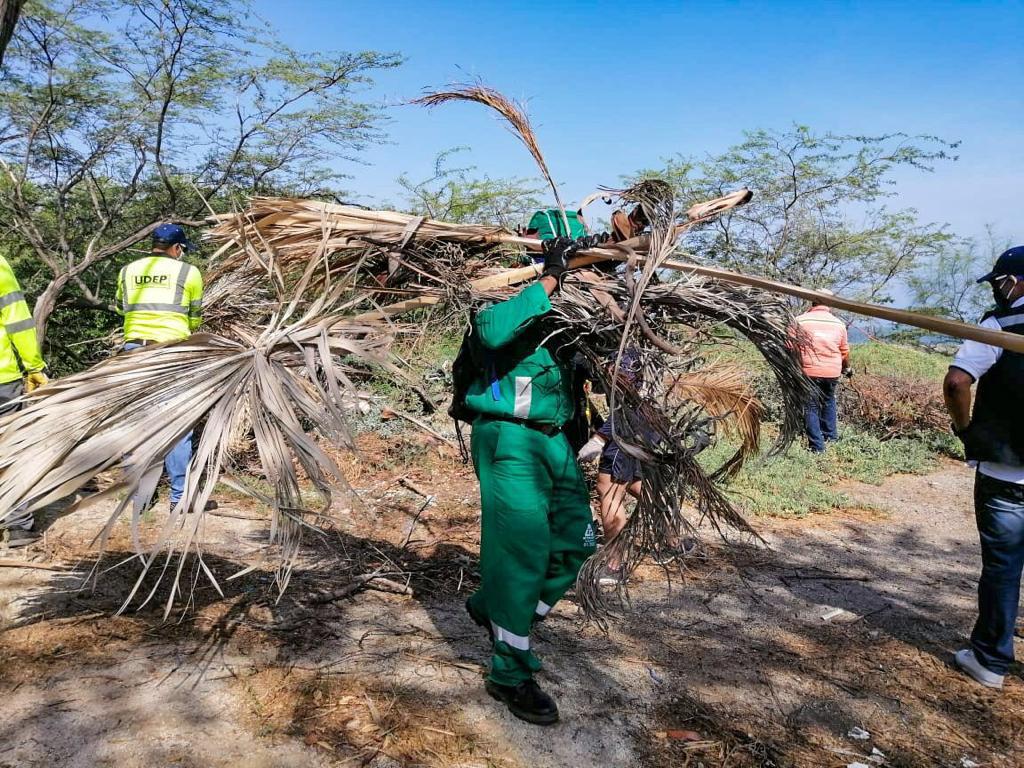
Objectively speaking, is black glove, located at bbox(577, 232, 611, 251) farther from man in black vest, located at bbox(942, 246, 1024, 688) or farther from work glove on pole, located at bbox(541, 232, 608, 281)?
man in black vest, located at bbox(942, 246, 1024, 688)

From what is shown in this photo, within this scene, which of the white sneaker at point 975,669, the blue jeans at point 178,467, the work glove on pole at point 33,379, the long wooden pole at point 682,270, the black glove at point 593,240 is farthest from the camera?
the blue jeans at point 178,467

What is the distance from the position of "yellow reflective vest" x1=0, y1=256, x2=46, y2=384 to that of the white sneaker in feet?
17.4

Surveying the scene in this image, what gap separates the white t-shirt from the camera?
10.1ft

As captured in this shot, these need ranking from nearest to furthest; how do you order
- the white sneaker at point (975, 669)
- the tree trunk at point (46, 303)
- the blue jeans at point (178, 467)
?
the white sneaker at point (975, 669) < the blue jeans at point (178, 467) < the tree trunk at point (46, 303)

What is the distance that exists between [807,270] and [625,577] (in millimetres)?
12544

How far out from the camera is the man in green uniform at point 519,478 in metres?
2.80

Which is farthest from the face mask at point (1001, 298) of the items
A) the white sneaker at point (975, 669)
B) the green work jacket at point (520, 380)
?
the green work jacket at point (520, 380)

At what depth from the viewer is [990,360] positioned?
308 cm

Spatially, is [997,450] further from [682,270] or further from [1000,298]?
[682,270]

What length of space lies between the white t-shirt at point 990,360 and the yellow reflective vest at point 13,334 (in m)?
4.98

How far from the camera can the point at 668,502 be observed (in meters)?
3.21

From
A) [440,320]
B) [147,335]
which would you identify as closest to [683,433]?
[440,320]

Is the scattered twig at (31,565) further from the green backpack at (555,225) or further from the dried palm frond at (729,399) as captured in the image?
the dried palm frond at (729,399)

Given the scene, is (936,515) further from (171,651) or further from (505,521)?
(171,651)
